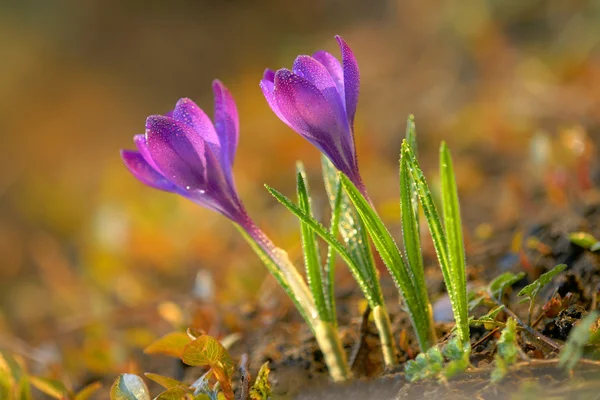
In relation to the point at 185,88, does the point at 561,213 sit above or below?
below

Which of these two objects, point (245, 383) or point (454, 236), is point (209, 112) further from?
point (454, 236)

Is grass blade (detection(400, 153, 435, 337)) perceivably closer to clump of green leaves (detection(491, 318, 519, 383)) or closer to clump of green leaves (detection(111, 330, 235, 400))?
clump of green leaves (detection(491, 318, 519, 383))

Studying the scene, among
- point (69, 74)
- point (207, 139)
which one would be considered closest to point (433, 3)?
point (69, 74)

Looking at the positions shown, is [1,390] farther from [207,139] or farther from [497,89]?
[497,89]

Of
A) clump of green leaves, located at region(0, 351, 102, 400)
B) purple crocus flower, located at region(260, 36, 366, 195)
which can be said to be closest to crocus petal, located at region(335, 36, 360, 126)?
purple crocus flower, located at region(260, 36, 366, 195)

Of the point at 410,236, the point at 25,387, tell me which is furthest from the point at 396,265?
the point at 25,387
